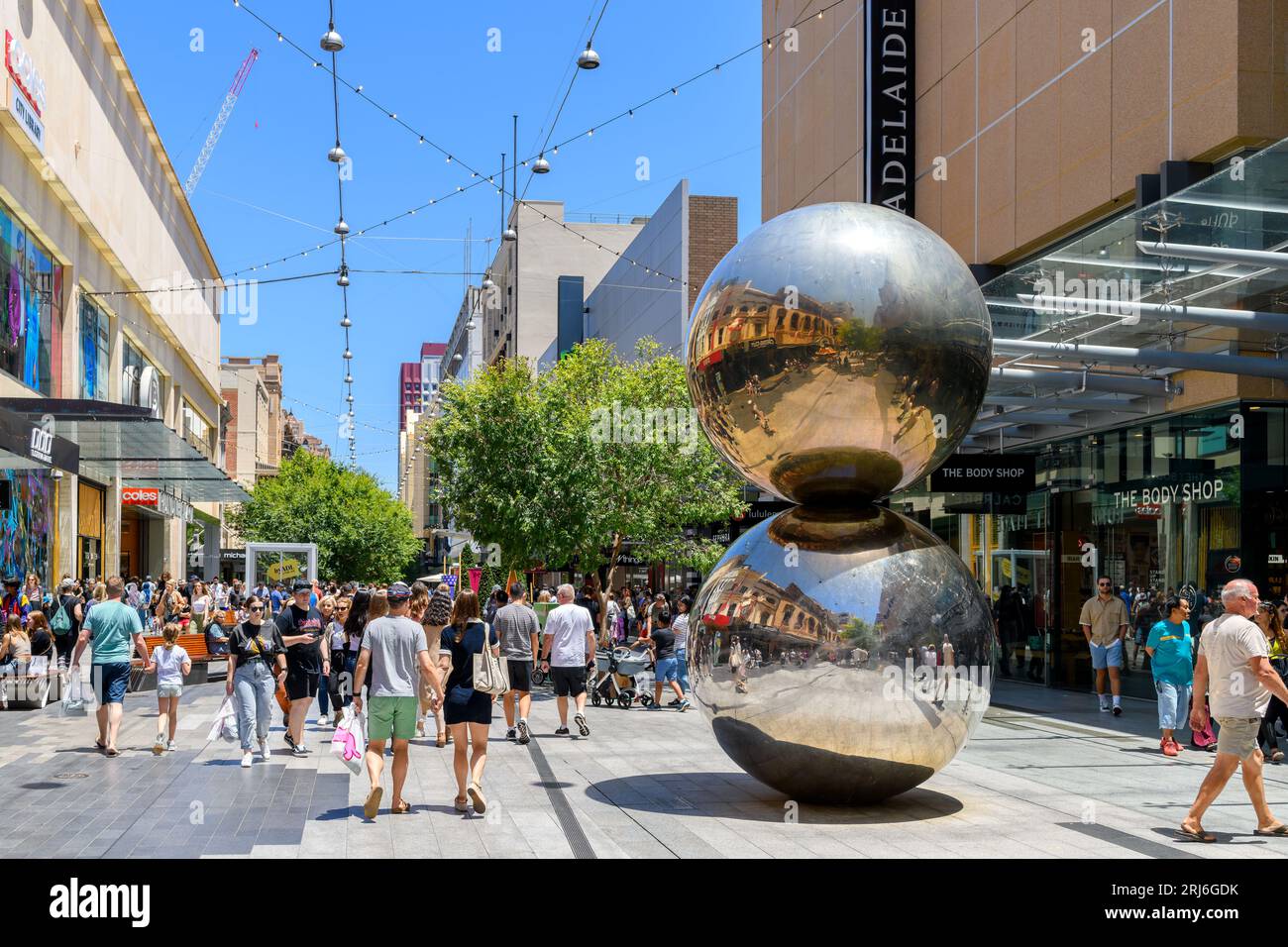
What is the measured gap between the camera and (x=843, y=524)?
29.9 ft

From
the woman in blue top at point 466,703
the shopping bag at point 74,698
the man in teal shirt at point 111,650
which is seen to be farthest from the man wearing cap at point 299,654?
the shopping bag at point 74,698

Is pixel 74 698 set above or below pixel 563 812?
below

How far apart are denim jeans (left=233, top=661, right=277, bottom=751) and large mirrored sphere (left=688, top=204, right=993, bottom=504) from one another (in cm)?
572

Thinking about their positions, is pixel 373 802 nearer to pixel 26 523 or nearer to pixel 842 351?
pixel 842 351

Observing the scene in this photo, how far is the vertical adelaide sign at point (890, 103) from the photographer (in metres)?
23.8

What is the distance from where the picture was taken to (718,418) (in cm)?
942

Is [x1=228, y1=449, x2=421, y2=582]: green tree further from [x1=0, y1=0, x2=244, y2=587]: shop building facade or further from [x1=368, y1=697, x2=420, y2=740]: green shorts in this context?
[x1=368, y1=697, x2=420, y2=740]: green shorts

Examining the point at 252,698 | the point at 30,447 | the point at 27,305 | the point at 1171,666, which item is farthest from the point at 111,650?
the point at 27,305

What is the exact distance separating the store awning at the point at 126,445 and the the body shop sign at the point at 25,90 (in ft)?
16.2

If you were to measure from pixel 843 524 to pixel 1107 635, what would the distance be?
A: 30.0 ft
